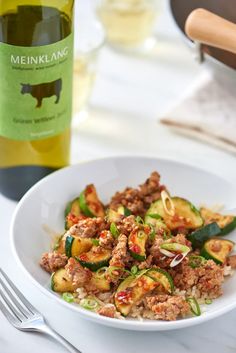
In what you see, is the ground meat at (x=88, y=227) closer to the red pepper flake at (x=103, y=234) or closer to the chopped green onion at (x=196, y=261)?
the red pepper flake at (x=103, y=234)

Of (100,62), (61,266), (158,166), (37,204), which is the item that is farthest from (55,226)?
(100,62)

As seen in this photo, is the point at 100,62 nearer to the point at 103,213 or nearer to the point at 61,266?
the point at 103,213

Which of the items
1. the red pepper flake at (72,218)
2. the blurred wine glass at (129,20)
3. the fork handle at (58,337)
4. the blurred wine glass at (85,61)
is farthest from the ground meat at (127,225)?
the blurred wine glass at (129,20)

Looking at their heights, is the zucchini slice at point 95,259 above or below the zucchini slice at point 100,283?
above

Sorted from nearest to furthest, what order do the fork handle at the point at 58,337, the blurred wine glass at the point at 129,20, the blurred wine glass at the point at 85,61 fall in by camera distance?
the fork handle at the point at 58,337 < the blurred wine glass at the point at 85,61 < the blurred wine glass at the point at 129,20

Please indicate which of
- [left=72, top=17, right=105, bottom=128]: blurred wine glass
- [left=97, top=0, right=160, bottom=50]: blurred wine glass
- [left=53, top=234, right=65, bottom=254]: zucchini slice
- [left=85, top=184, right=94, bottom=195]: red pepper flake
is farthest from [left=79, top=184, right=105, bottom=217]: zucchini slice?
[left=97, top=0, right=160, bottom=50]: blurred wine glass

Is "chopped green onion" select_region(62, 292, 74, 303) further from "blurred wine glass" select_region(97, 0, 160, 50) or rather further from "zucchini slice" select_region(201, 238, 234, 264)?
"blurred wine glass" select_region(97, 0, 160, 50)

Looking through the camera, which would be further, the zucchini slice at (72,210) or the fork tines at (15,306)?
the zucchini slice at (72,210)

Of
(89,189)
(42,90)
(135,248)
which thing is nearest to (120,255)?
(135,248)
